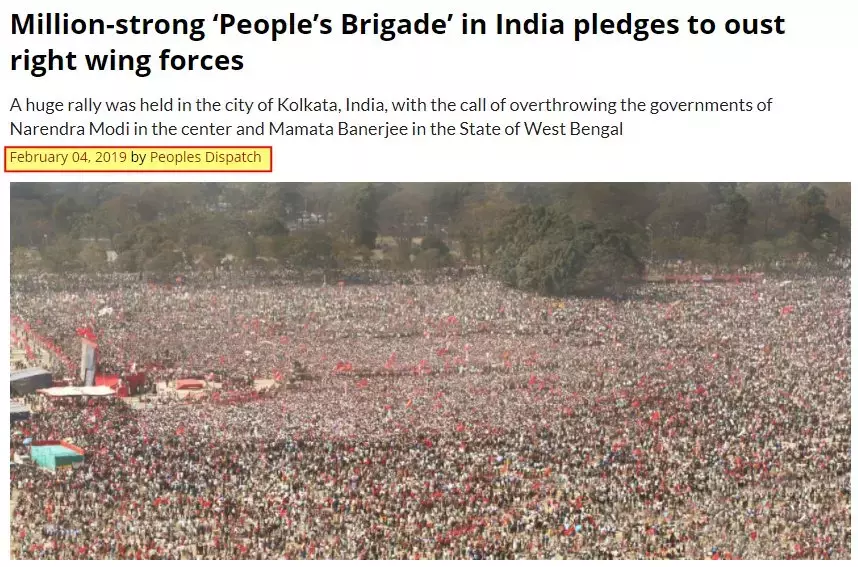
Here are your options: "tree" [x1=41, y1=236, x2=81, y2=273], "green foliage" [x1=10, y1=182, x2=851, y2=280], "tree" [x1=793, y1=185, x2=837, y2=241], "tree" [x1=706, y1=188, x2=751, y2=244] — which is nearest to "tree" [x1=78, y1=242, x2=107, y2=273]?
"green foliage" [x1=10, y1=182, x2=851, y2=280]

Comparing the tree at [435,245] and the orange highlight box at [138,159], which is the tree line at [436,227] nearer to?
the tree at [435,245]

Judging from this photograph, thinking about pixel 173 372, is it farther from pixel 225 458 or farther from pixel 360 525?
pixel 360 525

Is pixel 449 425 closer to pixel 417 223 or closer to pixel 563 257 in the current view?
pixel 563 257

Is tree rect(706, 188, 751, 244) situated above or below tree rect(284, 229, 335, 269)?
above

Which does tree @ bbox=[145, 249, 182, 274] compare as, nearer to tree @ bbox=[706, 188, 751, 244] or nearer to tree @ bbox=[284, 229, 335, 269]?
tree @ bbox=[284, 229, 335, 269]

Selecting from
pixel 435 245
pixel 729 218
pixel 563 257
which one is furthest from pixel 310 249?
pixel 729 218

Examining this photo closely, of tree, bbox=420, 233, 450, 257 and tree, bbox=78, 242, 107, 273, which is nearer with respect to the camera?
tree, bbox=78, 242, 107, 273

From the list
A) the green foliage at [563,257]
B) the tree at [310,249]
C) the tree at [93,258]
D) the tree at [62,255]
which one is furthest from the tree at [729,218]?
the tree at [62,255]
